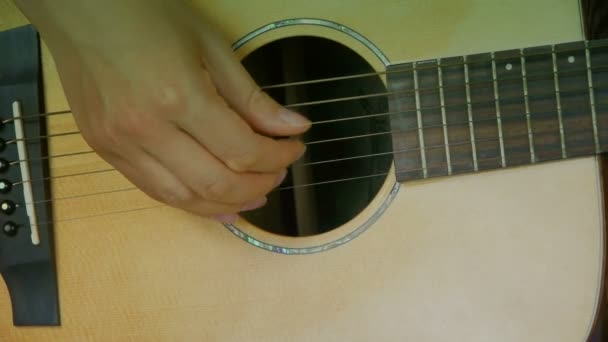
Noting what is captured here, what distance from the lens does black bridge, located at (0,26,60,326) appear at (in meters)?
0.74

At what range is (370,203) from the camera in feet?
2.48

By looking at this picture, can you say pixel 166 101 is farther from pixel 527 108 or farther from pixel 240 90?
pixel 527 108

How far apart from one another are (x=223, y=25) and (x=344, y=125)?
23 centimetres

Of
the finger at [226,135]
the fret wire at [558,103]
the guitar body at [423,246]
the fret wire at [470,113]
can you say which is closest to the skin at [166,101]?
the finger at [226,135]

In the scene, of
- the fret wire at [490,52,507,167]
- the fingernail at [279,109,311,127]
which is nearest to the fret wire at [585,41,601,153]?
the fret wire at [490,52,507,167]

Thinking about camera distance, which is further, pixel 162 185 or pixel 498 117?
pixel 498 117

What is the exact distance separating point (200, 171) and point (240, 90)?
0.34 feet

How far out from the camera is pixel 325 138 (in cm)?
80

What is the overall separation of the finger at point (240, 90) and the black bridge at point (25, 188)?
0.32m

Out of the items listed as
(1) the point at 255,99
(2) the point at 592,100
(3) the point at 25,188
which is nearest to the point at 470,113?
(2) the point at 592,100

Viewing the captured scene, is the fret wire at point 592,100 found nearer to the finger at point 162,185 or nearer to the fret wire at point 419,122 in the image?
the fret wire at point 419,122

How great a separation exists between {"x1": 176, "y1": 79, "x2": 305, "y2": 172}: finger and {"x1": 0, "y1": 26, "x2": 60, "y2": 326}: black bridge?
32 cm

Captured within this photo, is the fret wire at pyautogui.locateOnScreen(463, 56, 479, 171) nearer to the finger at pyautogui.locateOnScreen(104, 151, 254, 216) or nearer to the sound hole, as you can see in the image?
the sound hole

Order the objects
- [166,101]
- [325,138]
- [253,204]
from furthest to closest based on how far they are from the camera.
→ [325,138], [253,204], [166,101]
